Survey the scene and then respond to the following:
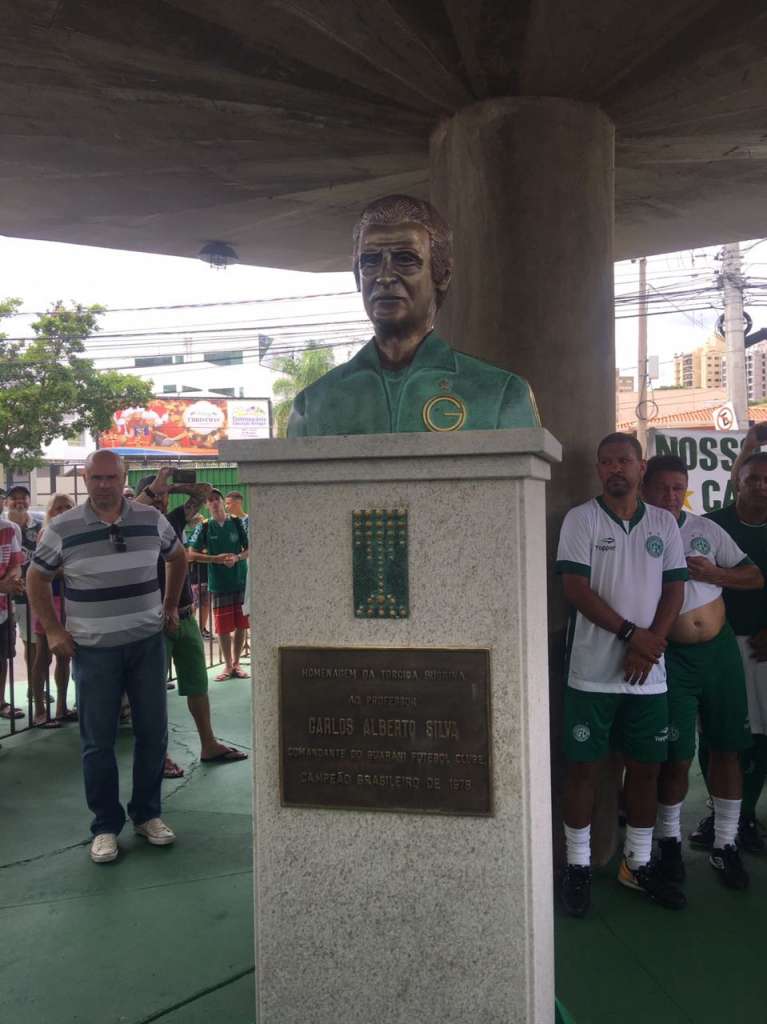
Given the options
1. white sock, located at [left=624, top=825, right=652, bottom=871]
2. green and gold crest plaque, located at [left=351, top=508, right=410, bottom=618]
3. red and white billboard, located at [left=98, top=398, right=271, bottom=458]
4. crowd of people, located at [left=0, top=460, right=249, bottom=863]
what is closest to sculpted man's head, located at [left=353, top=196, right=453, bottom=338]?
green and gold crest plaque, located at [left=351, top=508, right=410, bottom=618]

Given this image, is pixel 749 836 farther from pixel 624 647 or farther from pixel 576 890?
pixel 624 647

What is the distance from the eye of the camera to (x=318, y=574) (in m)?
2.31

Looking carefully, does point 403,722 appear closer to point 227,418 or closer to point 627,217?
point 627,217

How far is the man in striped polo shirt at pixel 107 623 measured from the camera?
4.04 metres

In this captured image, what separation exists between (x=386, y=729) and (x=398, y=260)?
138 centimetres

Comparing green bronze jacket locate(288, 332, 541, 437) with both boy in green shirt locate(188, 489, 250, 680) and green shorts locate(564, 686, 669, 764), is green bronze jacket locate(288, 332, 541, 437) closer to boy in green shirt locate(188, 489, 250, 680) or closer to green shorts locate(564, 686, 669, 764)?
green shorts locate(564, 686, 669, 764)

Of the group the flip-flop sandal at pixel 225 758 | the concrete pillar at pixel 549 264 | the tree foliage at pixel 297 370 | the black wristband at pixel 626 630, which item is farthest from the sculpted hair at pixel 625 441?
the tree foliage at pixel 297 370

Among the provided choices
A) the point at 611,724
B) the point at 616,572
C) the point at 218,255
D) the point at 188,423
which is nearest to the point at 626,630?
the point at 616,572

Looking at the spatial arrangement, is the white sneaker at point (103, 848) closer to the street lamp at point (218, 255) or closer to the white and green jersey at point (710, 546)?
the white and green jersey at point (710, 546)

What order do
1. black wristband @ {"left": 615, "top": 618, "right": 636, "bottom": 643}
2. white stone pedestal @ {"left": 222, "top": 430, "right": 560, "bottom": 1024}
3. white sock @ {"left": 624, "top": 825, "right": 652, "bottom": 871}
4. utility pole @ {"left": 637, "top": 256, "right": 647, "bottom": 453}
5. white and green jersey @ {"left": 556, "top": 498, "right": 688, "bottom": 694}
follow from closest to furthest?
white stone pedestal @ {"left": 222, "top": 430, "right": 560, "bottom": 1024} → black wristband @ {"left": 615, "top": 618, "right": 636, "bottom": 643} → white and green jersey @ {"left": 556, "top": 498, "right": 688, "bottom": 694} → white sock @ {"left": 624, "top": 825, "right": 652, "bottom": 871} → utility pole @ {"left": 637, "top": 256, "right": 647, "bottom": 453}

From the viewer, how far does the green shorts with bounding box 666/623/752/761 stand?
369 centimetres

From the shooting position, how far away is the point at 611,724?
352 cm

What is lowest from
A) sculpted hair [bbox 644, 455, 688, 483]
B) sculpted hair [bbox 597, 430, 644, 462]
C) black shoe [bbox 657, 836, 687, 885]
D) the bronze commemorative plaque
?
black shoe [bbox 657, 836, 687, 885]

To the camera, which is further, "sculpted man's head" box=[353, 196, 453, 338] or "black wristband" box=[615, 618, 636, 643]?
"black wristband" box=[615, 618, 636, 643]
